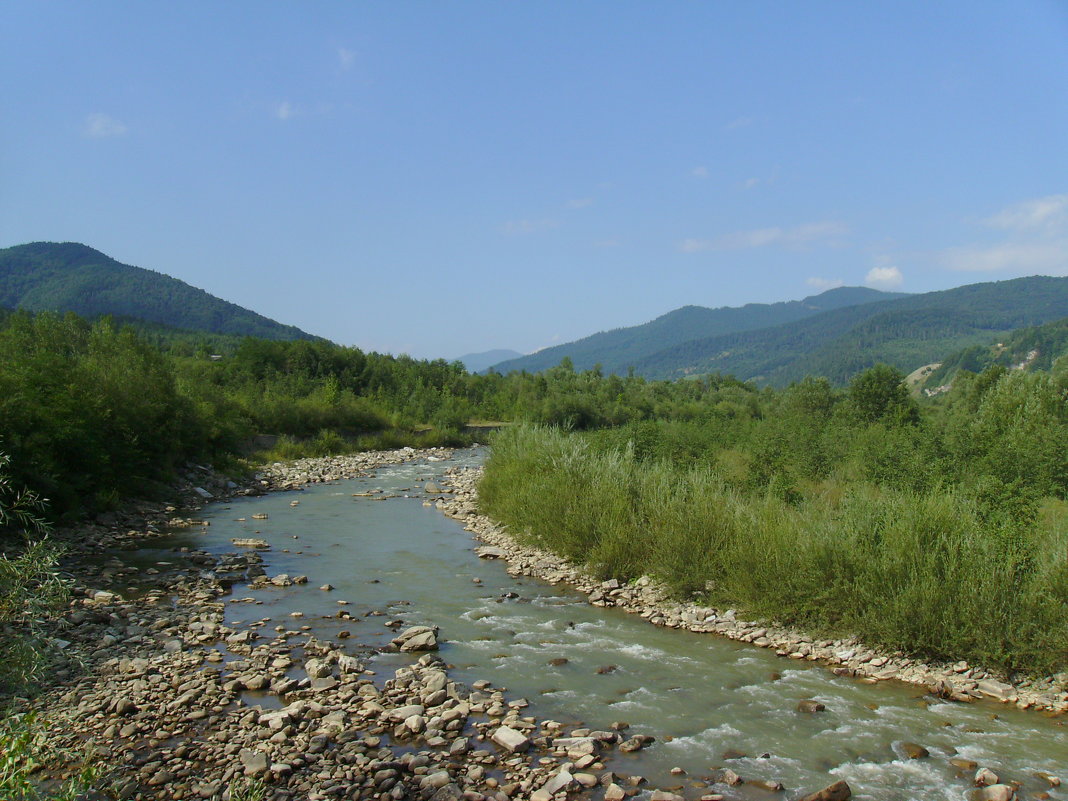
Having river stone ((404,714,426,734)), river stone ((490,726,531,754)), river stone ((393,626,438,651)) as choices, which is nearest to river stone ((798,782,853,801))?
river stone ((490,726,531,754))

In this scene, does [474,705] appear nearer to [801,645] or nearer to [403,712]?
[403,712]

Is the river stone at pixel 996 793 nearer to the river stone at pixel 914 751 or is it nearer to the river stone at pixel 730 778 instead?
the river stone at pixel 914 751

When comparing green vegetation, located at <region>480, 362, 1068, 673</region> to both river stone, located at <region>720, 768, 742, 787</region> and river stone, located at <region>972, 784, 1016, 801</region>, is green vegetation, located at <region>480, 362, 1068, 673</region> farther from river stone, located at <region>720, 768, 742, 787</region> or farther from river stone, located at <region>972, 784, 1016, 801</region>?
river stone, located at <region>720, 768, 742, 787</region>

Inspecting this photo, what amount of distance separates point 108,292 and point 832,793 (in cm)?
14794

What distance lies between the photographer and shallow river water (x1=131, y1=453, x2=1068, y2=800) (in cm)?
692

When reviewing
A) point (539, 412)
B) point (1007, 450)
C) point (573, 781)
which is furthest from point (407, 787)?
point (539, 412)

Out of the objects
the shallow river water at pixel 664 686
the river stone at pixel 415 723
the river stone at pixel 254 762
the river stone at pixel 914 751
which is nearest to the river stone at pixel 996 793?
the shallow river water at pixel 664 686

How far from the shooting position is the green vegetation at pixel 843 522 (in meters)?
8.98

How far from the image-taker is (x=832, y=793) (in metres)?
6.34

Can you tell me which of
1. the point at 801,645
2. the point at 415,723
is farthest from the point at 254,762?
the point at 801,645

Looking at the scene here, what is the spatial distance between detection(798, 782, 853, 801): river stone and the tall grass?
140 inches

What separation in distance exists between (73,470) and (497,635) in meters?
12.9

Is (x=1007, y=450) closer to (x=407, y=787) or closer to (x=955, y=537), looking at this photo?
(x=955, y=537)

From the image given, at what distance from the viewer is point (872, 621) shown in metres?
9.56
